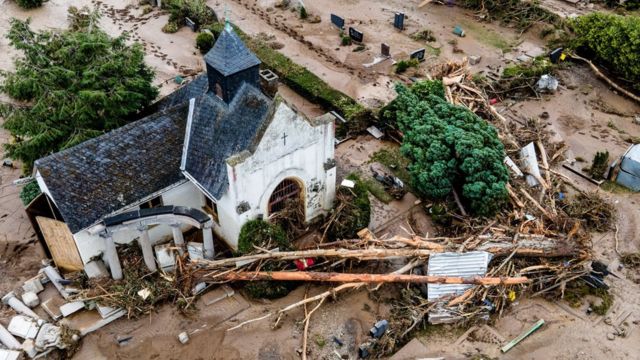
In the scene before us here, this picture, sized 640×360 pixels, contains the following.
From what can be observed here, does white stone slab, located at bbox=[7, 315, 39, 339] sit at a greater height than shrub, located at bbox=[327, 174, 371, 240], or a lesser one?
lesser

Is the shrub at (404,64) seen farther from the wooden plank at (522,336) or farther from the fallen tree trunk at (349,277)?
the wooden plank at (522,336)

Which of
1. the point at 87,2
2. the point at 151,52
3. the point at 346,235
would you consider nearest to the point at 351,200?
the point at 346,235

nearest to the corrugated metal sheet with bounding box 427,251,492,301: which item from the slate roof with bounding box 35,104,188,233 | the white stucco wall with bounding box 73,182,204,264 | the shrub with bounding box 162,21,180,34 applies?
the white stucco wall with bounding box 73,182,204,264

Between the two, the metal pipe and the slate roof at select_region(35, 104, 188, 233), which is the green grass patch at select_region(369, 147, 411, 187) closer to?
the slate roof at select_region(35, 104, 188, 233)

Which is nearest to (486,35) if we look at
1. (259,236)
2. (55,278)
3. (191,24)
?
(191,24)

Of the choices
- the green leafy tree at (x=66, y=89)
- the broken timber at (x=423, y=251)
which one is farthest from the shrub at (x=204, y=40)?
the broken timber at (x=423, y=251)
